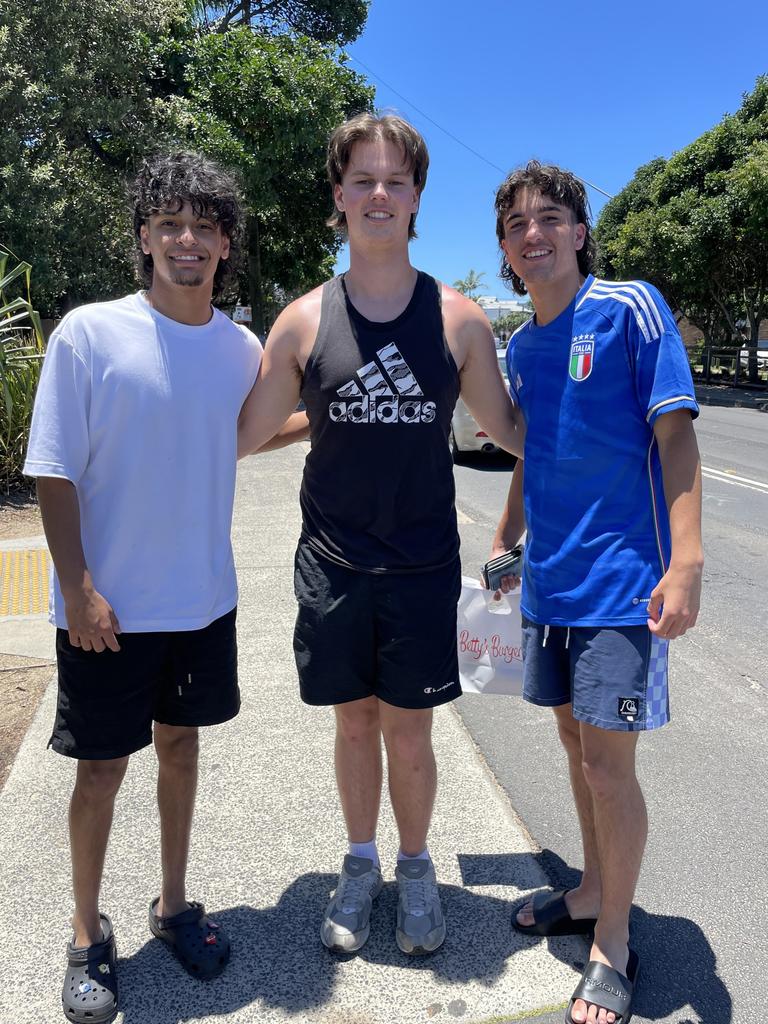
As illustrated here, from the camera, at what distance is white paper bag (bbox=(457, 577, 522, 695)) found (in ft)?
→ 8.61

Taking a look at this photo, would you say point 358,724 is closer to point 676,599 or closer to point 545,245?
point 676,599

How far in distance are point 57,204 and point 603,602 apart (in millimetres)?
14582

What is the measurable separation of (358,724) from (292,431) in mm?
939

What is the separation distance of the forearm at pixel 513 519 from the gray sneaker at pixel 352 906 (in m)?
1.08

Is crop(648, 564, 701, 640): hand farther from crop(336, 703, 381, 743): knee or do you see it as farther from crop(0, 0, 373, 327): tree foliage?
crop(0, 0, 373, 327): tree foliage

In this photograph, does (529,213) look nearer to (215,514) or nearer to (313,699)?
(215,514)

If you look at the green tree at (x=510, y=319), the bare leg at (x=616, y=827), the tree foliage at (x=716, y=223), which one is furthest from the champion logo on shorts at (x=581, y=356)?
the green tree at (x=510, y=319)

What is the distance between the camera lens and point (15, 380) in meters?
7.87

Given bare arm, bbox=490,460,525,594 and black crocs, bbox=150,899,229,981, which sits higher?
bare arm, bbox=490,460,525,594

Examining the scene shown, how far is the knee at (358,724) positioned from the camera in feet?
7.89

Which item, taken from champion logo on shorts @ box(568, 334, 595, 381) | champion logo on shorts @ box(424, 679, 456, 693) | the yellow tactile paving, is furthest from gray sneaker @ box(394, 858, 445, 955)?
the yellow tactile paving

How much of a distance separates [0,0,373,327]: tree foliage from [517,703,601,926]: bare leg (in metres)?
12.7

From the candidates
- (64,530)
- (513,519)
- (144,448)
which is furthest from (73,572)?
(513,519)

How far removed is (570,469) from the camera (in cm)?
211
